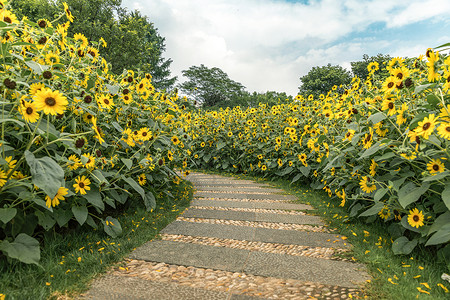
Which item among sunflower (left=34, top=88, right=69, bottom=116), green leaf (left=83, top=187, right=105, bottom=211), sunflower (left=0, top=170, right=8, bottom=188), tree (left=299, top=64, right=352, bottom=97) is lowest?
green leaf (left=83, top=187, right=105, bottom=211)

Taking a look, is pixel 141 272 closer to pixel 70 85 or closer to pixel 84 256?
pixel 84 256

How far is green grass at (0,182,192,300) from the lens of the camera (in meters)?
1.37

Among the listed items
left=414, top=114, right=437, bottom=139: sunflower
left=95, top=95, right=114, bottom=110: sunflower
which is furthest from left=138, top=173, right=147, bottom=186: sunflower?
left=414, top=114, right=437, bottom=139: sunflower

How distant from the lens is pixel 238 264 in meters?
1.77

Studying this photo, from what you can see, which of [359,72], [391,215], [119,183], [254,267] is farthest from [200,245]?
[359,72]

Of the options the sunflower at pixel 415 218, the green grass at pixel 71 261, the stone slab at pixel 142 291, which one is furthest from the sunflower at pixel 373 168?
the green grass at pixel 71 261

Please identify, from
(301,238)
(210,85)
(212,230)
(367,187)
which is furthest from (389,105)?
(210,85)

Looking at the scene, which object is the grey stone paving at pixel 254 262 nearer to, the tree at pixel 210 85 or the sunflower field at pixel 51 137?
the sunflower field at pixel 51 137

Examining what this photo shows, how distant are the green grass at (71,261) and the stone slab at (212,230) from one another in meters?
0.14

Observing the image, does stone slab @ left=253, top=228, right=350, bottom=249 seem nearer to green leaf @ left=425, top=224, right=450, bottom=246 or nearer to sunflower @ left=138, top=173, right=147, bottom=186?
green leaf @ left=425, top=224, right=450, bottom=246

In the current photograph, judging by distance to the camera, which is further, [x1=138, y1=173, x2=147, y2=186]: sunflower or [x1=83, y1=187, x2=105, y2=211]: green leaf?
[x1=138, y1=173, x2=147, y2=186]: sunflower

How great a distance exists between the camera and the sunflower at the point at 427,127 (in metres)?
1.49

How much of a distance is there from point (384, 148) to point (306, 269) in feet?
3.64

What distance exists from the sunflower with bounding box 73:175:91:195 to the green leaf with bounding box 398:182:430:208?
208cm
